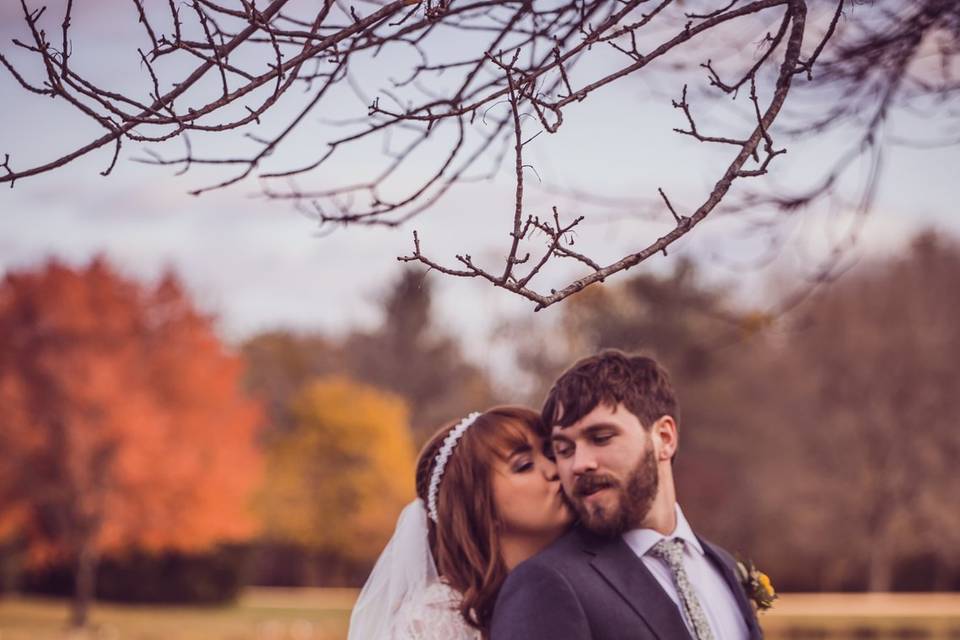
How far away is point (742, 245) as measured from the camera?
4.70m

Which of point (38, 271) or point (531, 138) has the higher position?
point (38, 271)

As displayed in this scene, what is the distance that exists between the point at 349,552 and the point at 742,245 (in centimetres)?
3099

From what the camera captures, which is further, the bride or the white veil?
the white veil

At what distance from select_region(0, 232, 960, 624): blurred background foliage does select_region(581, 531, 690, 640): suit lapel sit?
1631 cm

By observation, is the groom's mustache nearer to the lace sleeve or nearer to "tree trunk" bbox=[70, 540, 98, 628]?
the lace sleeve

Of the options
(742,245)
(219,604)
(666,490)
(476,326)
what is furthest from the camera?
(476,326)

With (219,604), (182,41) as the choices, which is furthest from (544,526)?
(219,604)

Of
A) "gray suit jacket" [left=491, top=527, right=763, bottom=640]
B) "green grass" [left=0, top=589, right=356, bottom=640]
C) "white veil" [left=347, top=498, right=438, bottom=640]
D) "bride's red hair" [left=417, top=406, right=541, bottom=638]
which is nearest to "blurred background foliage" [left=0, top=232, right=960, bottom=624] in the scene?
"green grass" [left=0, top=589, right=356, bottom=640]

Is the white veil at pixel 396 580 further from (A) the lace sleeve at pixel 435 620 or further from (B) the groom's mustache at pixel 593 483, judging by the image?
(B) the groom's mustache at pixel 593 483

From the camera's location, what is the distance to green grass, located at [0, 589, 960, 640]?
21.7 meters

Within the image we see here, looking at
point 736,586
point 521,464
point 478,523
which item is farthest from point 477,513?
point 736,586

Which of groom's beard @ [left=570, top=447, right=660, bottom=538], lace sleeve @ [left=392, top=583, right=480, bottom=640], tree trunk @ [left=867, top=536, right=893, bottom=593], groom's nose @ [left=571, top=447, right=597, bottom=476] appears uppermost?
groom's nose @ [left=571, top=447, right=597, bottom=476]

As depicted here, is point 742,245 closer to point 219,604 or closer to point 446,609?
point 446,609

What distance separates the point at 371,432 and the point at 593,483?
1181 inches
